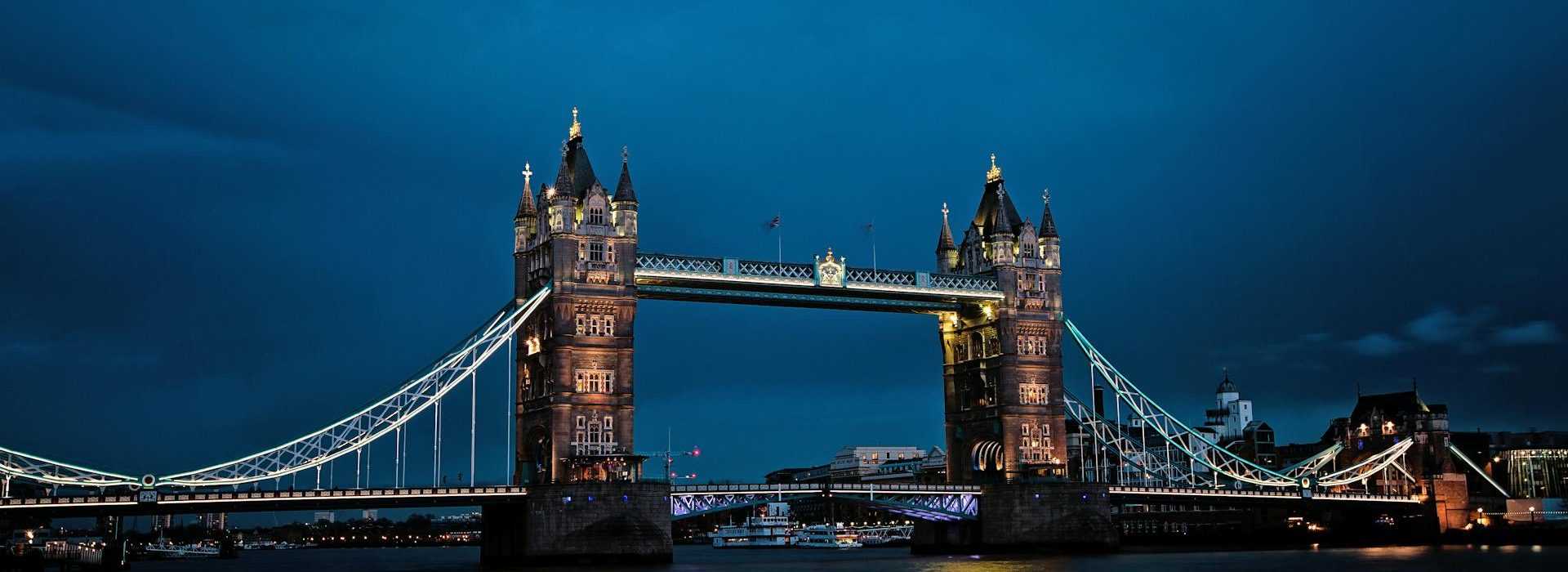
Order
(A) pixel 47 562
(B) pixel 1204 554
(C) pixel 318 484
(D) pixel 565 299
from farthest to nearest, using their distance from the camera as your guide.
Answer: (A) pixel 47 562, (B) pixel 1204 554, (D) pixel 565 299, (C) pixel 318 484

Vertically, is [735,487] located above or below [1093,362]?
below

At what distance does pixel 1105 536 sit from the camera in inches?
4537

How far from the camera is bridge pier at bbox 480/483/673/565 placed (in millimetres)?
93750

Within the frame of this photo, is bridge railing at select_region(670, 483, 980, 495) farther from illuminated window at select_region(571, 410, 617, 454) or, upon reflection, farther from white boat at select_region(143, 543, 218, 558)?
white boat at select_region(143, 543, 218, 558)

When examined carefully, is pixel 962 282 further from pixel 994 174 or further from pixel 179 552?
pixel 179 552

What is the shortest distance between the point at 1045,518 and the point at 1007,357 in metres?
12.9

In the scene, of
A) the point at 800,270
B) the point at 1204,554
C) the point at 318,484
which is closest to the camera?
the point at 318,484

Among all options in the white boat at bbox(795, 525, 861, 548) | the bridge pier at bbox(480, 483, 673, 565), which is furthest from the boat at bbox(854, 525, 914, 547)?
the bridge pier at bbox(480, 483, 673, 565)

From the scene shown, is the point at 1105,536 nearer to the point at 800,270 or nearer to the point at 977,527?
the point at 977,527

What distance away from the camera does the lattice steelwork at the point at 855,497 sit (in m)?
103

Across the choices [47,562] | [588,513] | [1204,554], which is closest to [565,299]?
[588,513]

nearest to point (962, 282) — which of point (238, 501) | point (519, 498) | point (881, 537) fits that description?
point (519, 498)

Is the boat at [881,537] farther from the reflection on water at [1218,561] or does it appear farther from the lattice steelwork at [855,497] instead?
the lattice steelwork at [855,497]

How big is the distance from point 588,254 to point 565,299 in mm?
3586
